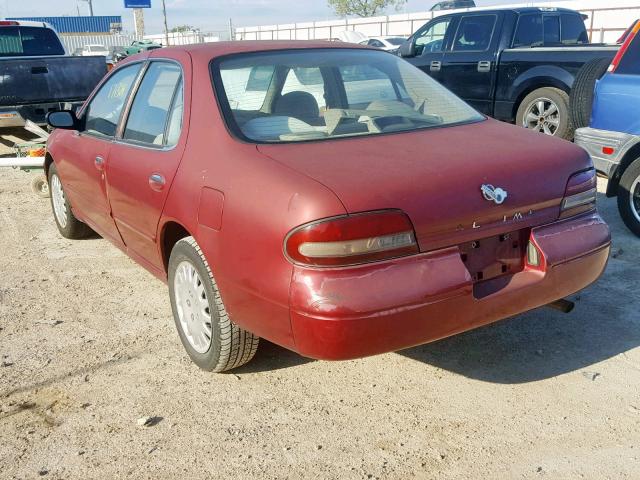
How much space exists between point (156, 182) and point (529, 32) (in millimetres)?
7973

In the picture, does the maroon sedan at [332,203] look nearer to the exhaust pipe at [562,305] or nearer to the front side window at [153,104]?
the front side window at [153,104]

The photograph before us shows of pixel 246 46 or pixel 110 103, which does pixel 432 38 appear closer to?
pixel 110 103

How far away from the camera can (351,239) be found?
8.53 feet

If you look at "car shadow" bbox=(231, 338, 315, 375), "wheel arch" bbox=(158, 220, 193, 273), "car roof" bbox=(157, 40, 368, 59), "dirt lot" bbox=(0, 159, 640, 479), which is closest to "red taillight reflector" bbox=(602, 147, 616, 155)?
"dirt lot" bbox=(0, 159, 640, 479)

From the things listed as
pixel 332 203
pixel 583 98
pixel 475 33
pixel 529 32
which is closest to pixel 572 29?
pixel 529 32

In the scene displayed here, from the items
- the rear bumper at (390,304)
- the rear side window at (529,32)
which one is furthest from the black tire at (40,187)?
the rear side window at (529,32)

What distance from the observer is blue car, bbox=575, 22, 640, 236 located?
5391 millimetres

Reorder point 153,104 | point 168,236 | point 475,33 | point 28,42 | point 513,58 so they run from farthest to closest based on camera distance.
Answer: point 28,42
point 475,33
point 513,58
point 153,104
point 168,236

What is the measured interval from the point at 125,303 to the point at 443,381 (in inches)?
88.7

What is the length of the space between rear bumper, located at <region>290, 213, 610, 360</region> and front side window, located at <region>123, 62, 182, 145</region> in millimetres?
1566

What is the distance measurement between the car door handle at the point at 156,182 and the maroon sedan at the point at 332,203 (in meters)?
0.02

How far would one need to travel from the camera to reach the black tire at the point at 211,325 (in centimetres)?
321

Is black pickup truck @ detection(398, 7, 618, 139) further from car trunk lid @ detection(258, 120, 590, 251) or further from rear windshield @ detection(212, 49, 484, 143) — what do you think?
car trunk lid @ detection(258, 120, 590, 251)

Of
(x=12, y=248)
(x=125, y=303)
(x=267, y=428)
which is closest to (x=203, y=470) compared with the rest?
(x=267, y=428)
